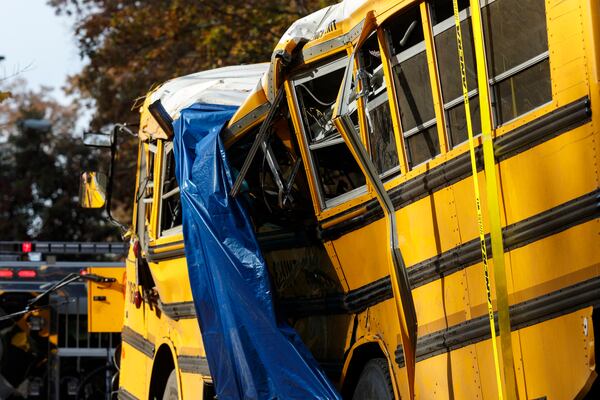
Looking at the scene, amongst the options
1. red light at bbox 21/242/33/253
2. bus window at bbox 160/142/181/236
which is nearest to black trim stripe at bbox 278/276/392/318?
bus window at bbox 160/142/181/236

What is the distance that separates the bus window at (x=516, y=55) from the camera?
4.99 m

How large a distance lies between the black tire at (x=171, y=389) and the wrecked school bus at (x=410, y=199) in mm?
112

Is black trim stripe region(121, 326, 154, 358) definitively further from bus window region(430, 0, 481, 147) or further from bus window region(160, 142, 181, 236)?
bus window region(430, 0, 481, 147)

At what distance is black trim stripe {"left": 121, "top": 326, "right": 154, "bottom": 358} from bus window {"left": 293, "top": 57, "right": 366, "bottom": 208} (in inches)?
120

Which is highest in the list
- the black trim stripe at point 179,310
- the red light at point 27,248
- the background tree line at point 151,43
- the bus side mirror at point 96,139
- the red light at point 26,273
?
the background tree line at point 151,43

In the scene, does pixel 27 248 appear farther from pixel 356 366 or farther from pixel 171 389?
pixel 356 366

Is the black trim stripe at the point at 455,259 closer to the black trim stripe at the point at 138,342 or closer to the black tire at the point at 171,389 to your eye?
the black tire at the point at 171,389

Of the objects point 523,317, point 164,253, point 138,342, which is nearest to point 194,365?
point 164,253

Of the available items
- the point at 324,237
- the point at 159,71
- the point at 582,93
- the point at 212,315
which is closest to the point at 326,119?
the point at 324,237

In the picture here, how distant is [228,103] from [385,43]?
7.84ft

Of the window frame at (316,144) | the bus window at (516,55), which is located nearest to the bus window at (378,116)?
the window frame at (316,144)

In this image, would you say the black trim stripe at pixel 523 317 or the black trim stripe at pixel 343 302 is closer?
the black trim stripe at pixel 523 317

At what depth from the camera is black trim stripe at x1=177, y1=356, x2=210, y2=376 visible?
317 inches

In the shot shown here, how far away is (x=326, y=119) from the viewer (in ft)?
22.7
